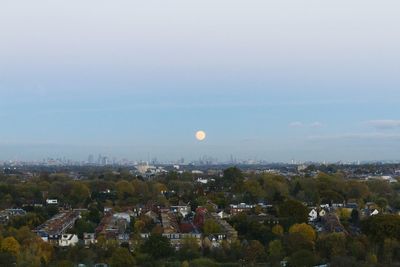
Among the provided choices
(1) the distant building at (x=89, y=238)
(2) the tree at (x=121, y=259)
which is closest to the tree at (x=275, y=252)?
(2) the tree at (x=121, y=259)

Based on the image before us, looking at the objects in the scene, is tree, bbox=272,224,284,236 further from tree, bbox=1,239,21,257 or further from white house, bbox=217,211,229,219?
tree, bbox=1,239,21,257

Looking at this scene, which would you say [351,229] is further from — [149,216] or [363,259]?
[149,216]

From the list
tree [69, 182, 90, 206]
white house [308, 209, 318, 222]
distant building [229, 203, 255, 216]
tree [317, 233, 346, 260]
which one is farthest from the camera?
tree [69, 182, 90, 206]

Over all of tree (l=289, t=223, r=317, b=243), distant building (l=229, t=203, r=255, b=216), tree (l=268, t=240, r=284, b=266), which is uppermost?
tree (l=289, t=223, r=317, b=243)

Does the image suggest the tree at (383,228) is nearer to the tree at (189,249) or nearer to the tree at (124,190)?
the tree at (189,249)

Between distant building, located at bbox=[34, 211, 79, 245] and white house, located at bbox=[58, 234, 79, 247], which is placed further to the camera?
distant building, located at bbox=[34, 211, 79, 245]

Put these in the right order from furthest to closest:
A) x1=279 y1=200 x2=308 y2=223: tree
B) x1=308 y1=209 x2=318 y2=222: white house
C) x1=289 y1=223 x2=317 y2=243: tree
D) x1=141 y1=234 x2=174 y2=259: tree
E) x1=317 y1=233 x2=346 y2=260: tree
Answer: x1=308 y1=209 x2=318 y2=222: white house < x1=279 y1=200 x2=308 y2=223: tree < x1=289 y1=223 x2=317 y2=243: tree < x1=141 y1=234 x2=174 y2=259: tree < x1=317 y1=233 x2=346 y2=260: tree

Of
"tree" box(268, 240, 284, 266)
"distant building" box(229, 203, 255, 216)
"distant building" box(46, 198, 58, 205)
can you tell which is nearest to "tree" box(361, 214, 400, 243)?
"tree" box(268, 240, 284, 266)
